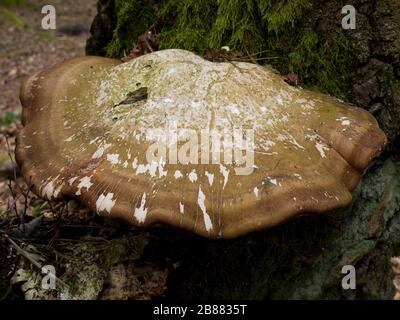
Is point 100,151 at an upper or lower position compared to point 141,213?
upper

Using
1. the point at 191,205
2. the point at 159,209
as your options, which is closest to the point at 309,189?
the point at 191,205

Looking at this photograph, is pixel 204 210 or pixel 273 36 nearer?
pixel 204 210

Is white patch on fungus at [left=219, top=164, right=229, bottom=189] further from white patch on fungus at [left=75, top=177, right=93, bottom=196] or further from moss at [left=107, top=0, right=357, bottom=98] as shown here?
moss at [left=107, top=0, right=357, bottom=98]

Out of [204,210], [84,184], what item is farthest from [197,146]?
[84,184]

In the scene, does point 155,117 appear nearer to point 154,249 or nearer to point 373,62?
point 154,249

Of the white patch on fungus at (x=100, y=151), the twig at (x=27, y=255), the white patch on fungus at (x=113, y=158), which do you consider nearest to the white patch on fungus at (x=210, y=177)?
the white patch on fungus at (x=113, y=158)

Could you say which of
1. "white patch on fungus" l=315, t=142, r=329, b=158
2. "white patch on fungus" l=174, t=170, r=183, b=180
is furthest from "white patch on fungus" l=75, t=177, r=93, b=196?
"white patch on fungus" l=315, t=142, r=329, b=158

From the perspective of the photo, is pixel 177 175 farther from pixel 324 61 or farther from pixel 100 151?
pixel 324 61

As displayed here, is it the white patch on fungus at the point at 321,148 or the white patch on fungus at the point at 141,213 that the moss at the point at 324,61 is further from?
the white patch on fungus at the point at 141,213
